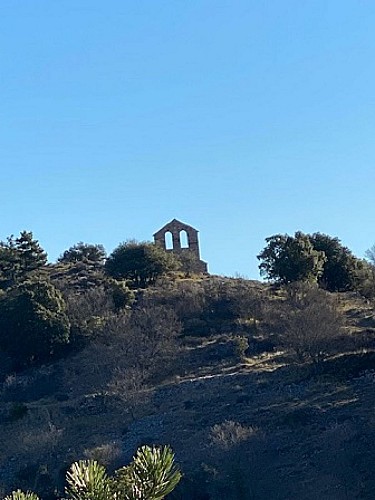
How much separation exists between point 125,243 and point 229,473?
100 ft

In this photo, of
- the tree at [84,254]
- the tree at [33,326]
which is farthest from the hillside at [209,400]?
the tree at [84,254]

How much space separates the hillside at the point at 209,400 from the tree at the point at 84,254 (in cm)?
1599

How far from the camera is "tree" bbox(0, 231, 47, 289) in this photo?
53547mm

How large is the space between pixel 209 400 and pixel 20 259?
25990mm

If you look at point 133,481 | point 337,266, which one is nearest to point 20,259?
point 337,266

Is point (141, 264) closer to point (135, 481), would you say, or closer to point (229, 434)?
point (229, 434)

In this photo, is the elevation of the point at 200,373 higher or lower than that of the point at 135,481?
higher

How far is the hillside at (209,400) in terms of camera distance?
2473 centimetres

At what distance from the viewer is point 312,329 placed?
34.5 m

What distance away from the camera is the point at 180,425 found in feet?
98.8

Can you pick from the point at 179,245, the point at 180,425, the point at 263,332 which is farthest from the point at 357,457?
the point at 179,245

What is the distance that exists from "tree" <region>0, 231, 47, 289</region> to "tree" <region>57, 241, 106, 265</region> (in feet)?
19.7

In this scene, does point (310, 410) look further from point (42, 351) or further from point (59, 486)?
point (42, 351)

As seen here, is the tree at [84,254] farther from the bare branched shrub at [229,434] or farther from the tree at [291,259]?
the bare branched shrub at [229,434]
